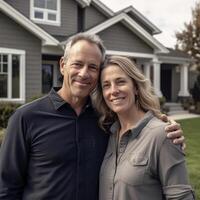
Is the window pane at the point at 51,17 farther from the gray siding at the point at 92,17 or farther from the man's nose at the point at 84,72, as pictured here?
the man's nose at the point at 84,72

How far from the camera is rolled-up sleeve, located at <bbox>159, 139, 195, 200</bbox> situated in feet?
7.20

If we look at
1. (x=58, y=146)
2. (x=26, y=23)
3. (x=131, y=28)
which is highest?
(x=131, y=28)

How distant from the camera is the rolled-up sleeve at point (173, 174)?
220 centimetres

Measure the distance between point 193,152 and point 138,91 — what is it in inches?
309

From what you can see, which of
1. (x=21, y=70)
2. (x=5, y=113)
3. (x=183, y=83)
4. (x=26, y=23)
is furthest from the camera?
(x=183, y=83)

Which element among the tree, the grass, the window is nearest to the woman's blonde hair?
the grass

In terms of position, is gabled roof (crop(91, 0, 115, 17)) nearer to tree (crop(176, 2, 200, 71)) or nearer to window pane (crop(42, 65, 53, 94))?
window pane (crop(42, 65, 53, 94))

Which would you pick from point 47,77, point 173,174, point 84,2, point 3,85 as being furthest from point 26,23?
point 173,174

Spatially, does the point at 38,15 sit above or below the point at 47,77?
above

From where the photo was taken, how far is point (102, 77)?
8.46 ft

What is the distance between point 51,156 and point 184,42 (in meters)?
30.2

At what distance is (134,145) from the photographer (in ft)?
7.86

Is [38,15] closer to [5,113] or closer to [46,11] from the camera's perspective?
[46,11]

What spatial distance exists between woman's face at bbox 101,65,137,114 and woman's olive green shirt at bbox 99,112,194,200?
0.14 meters
